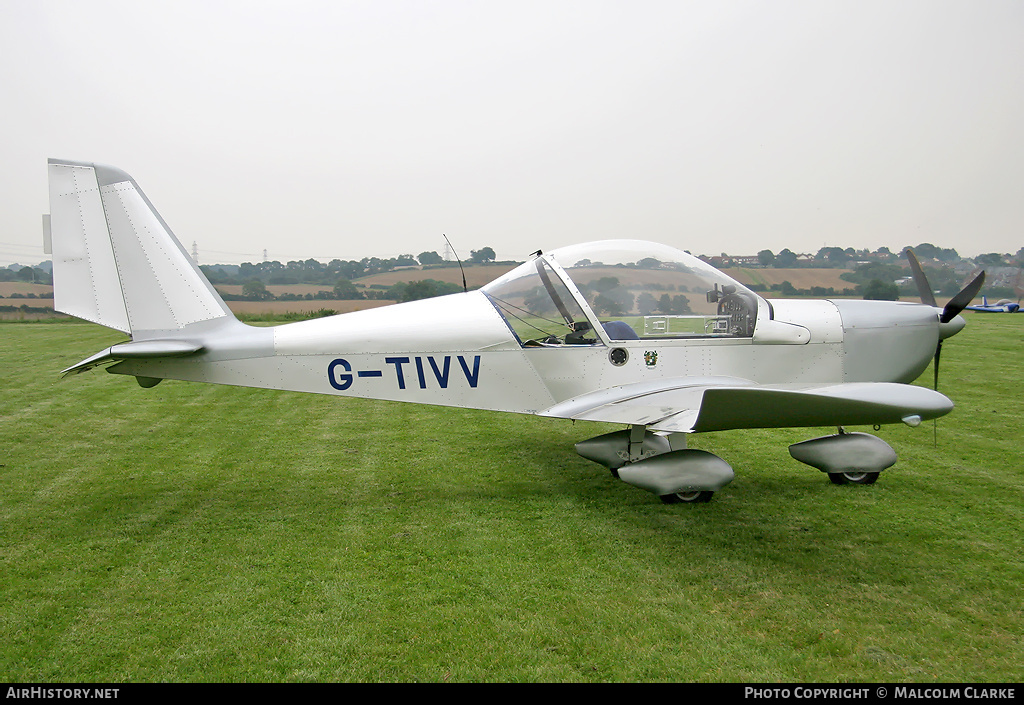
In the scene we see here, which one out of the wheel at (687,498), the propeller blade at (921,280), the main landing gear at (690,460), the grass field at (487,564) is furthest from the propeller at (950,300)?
the wheel at (687,498)

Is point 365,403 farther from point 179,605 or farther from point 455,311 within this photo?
point 179,605

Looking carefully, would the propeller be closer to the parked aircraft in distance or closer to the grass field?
the grass field

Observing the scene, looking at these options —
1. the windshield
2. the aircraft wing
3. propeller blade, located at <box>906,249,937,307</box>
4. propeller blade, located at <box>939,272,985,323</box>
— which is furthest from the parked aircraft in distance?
the windshield

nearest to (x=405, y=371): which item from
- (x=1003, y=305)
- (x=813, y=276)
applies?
(x=813, y=276)

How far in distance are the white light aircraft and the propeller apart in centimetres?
2

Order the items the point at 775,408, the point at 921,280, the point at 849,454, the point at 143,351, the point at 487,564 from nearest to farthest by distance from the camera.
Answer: the point at 487,564, the point at 775,408, the point at 143,351, the point at 849,454, the point at 921,280

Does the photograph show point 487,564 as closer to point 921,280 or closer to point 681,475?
point 681,475

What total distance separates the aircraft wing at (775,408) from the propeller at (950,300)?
1575 millimetres

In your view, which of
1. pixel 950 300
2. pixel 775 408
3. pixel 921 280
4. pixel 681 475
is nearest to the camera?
pixel 775 408

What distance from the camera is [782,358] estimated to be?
19.1 feet

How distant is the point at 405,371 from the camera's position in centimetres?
566

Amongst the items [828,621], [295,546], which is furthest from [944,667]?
Result: [295,546]

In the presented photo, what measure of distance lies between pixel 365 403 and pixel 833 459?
7345 millimetres

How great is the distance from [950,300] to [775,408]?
2808mm
